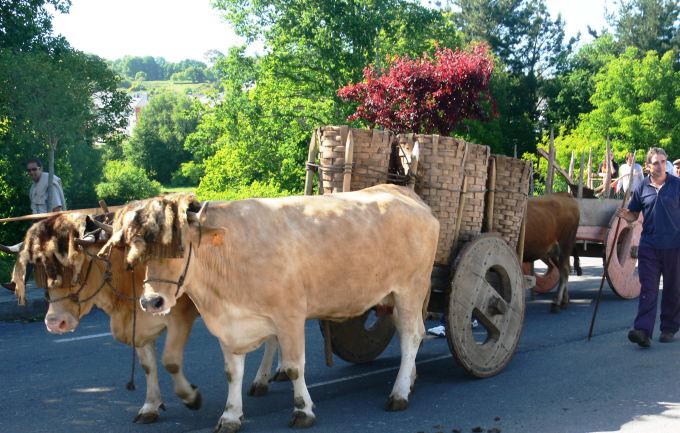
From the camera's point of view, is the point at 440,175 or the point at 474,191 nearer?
the point at 440,175

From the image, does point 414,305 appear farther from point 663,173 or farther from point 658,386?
point 663,173

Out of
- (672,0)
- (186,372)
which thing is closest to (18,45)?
(186,372)

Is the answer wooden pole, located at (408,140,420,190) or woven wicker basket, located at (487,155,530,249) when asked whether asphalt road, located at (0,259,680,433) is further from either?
wooden pole, located at (408,140,420,190)

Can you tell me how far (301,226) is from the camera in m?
6.37

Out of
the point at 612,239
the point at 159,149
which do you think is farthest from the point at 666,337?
the point at 159,149

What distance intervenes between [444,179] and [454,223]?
0.41 metres

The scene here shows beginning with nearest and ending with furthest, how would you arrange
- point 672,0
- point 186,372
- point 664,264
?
point 186,372 → point 664,264 → point 672,0

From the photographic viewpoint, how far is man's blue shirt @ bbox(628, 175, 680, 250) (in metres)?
8.95

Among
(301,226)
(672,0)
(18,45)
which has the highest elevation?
(672,0)

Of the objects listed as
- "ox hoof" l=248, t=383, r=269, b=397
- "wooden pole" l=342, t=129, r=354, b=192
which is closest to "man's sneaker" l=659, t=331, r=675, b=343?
"wooden pole" l=342, t=129, r=354, b=192

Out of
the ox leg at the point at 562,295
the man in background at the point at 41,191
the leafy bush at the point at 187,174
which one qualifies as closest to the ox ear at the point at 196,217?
the ox leg at the point at 562,295

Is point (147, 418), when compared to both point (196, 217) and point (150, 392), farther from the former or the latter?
point (196, 217)

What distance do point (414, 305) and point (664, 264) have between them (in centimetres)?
336

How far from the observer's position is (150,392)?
21.6 ft
